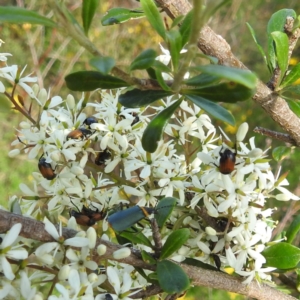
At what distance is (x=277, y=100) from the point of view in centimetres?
85

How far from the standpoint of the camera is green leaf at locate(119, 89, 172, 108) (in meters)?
0.63

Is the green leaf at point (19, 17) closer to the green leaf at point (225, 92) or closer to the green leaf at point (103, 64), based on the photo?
the green leaf at point (103, 64)

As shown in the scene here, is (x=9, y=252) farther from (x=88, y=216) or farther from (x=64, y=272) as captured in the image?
(x=88, y=216)

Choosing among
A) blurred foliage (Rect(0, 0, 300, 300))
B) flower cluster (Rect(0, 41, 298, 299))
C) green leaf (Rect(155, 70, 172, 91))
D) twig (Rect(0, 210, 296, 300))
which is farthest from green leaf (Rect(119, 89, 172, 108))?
blurred foliage (Rect(0, 0, 300, 300))

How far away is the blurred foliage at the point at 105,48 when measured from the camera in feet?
10.9

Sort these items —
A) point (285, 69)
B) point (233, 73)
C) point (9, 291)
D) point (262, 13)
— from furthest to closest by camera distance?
point (262, 13), point (285, 69), point (9, 291), point (233, 73)

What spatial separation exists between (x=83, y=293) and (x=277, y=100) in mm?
524

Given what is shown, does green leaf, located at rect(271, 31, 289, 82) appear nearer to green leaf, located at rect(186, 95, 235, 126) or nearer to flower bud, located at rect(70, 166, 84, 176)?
green leaf, located at rect(186, 95, 235, 126)

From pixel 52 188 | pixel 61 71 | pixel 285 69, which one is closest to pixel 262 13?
pixel 61 71

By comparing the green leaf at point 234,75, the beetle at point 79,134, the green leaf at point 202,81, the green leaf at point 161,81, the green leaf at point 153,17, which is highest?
the green leaf at point 234,75

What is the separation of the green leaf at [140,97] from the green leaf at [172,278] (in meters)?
0.26

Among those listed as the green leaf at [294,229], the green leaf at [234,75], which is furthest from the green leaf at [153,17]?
the green leaf at [294,229]

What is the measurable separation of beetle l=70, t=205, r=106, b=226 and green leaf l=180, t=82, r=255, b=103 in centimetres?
28

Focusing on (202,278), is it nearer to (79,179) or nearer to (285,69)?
(79,179)
